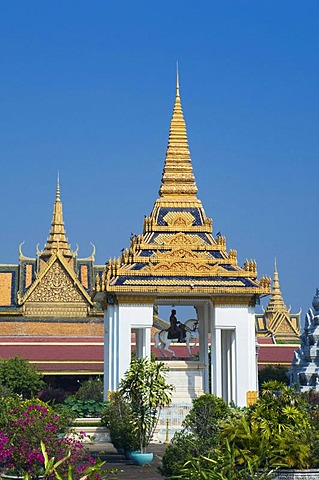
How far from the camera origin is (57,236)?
2013 inches

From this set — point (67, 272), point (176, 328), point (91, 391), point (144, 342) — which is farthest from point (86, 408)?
point (67, 272)

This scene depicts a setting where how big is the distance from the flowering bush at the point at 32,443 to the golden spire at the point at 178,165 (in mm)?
14321

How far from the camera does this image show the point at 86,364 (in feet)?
127

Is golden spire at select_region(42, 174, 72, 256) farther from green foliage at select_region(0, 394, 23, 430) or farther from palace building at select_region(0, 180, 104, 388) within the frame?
green foliage at select_region(0, 394, 23, 430)

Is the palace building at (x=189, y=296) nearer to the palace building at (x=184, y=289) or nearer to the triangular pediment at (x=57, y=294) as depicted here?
the palace building at (x=184, y=289)

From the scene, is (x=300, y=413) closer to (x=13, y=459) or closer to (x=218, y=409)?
(x=13, y=459)

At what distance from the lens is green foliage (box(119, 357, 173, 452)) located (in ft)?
70.1

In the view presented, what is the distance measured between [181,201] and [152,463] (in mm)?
10098

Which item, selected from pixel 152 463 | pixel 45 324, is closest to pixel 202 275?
pixel 152 463

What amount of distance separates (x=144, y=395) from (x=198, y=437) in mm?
4440

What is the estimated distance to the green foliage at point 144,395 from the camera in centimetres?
2136

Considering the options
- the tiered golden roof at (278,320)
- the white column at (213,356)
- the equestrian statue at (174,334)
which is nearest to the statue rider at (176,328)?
the equestrian statue at (174,334)

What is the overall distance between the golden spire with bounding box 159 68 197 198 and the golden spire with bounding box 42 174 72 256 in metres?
19.1

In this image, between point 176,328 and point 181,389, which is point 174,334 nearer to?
point 176,328
